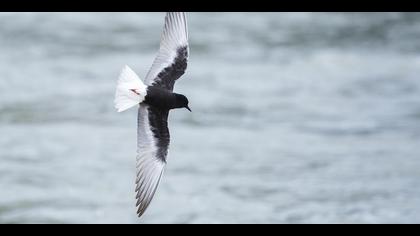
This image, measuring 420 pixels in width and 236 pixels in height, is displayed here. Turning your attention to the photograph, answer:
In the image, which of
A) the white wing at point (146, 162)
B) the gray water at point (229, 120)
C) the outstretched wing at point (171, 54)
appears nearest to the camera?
the white wing at point (146, 162)

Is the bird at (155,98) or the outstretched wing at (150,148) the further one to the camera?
the outstretched wing at (150,148)

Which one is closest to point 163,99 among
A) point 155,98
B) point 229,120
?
point 155,98

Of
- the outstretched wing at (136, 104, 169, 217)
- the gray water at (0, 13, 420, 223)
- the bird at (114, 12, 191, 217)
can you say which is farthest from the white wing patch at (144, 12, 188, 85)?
the gray water at (0, 13, 420, 223)

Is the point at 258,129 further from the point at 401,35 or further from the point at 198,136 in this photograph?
the point at 401,35

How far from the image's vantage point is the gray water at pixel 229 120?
7.79m

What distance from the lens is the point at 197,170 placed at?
819 cm

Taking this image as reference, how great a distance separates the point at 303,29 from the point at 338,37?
34cm

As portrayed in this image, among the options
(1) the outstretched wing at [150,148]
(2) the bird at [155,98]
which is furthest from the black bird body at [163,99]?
(1) the outstretched wing at [150,148]

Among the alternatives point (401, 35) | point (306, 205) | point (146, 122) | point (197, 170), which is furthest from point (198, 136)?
point (146, 122)

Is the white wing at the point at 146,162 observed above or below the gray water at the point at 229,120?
below

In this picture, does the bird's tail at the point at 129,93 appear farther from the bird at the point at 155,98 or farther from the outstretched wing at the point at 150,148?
the outstretched wing at the point at 150,148

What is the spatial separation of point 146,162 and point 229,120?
453 centimetres

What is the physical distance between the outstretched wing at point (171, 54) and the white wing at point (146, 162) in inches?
5.9

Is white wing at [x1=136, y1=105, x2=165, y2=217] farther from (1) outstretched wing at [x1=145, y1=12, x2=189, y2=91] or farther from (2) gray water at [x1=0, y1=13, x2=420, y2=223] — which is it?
(2) gray water at [x1=0, y1=13, x2=420, y2=223]
